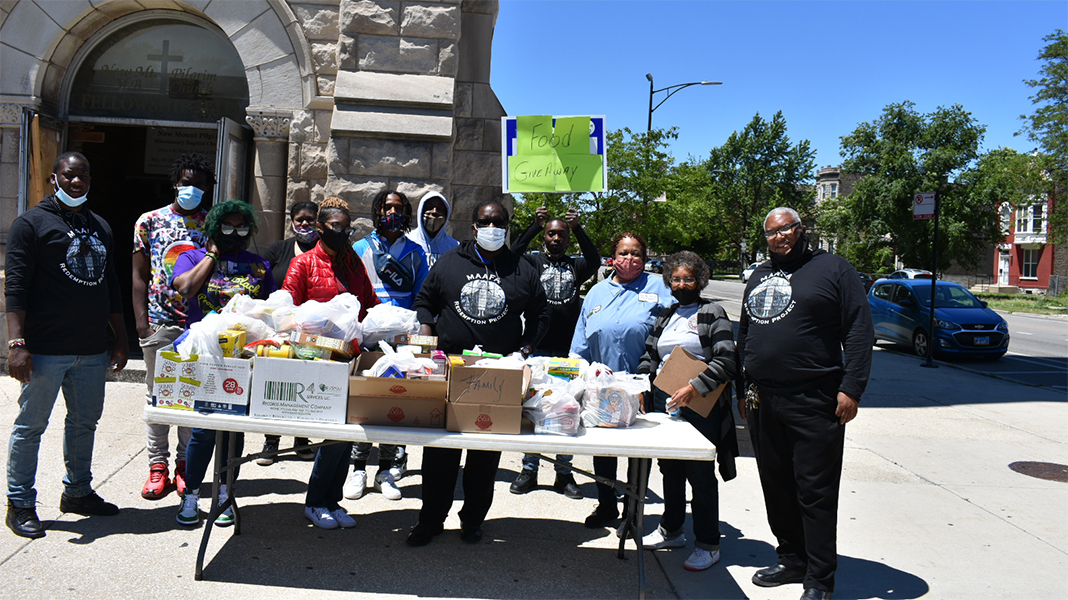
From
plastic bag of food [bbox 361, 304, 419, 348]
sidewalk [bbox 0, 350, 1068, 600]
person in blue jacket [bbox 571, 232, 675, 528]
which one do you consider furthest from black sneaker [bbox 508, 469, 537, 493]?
plastic bag of food [bbox 361, 304, 419, 348]

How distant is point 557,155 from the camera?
551cm

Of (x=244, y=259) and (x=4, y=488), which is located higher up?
(x=244, y=259)

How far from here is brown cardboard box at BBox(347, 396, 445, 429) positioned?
3.62m

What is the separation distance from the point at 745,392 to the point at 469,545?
6.09ft

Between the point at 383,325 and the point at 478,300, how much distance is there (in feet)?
2.15

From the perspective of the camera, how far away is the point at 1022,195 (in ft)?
123

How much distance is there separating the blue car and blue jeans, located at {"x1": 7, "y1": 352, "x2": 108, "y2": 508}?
1368cm

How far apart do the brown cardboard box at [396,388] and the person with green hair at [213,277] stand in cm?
117

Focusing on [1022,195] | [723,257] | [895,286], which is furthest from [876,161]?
[895,286]

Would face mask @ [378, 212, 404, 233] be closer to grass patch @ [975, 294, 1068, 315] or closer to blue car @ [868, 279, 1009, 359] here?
blue car @ [868, 279, 1009, 359]

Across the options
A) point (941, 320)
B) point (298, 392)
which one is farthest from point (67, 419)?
point (941, 320)

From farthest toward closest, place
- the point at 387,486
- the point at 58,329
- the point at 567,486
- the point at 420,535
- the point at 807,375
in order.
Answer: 1. the point at 567,486
2. the point at 387,486
3. the point at 420,535
4. the point at 58,329
5. the point at 807,375

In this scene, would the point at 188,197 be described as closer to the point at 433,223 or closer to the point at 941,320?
the point at 433,223

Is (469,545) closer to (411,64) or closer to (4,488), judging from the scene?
(4,488)
